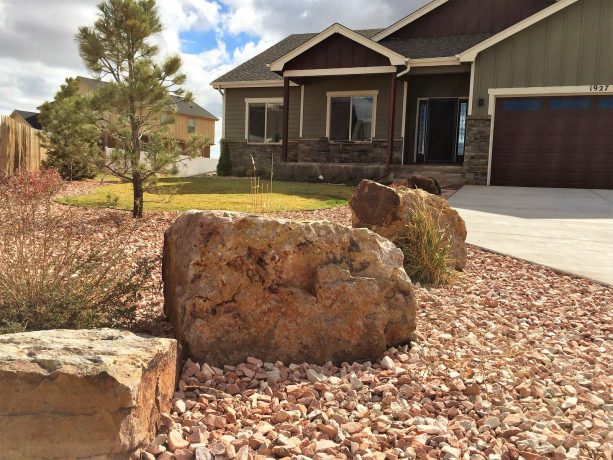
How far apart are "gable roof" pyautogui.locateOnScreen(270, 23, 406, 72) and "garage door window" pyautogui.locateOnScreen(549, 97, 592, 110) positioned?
4017 mm

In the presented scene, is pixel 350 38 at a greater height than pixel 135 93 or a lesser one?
greater

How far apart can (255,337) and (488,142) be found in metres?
12.4

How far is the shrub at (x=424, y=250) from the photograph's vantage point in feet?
14.7

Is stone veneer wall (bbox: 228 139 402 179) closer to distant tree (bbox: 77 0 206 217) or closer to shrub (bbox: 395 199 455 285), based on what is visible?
distant tree (bbox: 77 0 206 217)

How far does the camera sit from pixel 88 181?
14539mm

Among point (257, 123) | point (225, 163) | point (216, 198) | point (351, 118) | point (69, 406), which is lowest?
point (69, 406)

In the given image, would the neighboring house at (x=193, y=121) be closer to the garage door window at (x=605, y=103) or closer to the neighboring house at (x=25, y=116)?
the neighboring house at (x=25, y=116)

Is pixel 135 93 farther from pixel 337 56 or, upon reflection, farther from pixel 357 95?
pixel 357 95

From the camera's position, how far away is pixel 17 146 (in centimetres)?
1245

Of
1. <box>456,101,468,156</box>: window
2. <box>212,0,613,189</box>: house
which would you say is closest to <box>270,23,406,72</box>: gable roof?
<box>212,0,613,189</box>: house

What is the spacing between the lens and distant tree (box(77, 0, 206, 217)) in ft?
22.5

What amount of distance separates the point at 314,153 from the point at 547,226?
995 cm

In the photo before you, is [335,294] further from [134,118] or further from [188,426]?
[134,118]

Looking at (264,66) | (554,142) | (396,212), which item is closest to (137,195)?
(396,212)
